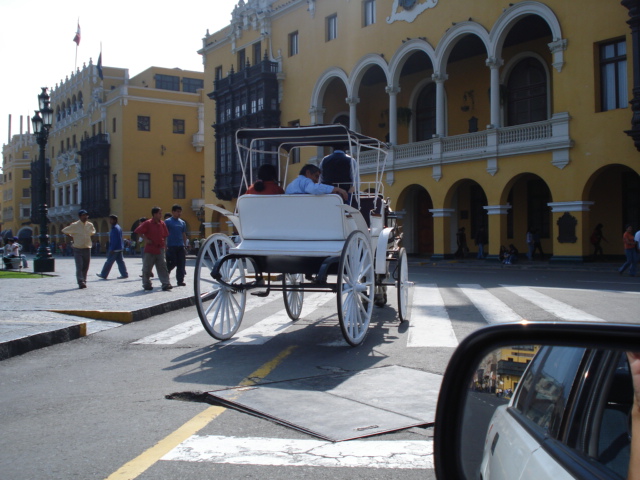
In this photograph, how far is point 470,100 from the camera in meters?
32.8

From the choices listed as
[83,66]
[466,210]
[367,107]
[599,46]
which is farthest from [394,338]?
[83,66]

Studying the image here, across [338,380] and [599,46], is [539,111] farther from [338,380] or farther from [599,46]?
[338,380]

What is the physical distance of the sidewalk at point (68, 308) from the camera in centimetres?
809

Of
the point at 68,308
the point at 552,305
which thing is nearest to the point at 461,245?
the point at 552,305

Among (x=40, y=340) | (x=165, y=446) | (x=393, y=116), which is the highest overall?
(x=393, y=116)

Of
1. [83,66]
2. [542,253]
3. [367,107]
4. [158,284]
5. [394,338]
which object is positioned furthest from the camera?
[83,66]

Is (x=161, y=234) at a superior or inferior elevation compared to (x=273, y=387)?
superior

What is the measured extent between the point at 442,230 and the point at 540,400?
29587 mm

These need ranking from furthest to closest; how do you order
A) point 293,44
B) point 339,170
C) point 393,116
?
point 293,44
point 393,116
point 339,170

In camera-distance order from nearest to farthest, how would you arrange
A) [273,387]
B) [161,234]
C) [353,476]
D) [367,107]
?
1. [353,476]
2. [273,387]
3. [161,234]
4. [367,107]

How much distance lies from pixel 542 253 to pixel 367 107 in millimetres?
14692

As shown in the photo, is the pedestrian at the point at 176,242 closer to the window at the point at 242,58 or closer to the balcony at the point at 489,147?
the balcony at the point at 489,147

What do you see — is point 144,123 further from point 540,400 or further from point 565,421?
point 565,421

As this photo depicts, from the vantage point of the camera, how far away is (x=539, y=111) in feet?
96.7
